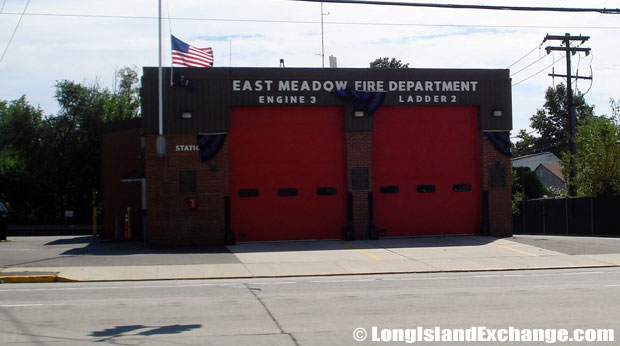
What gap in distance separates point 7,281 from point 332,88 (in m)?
12.1

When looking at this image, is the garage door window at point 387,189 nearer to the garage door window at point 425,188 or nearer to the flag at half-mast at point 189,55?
the garage door window at point 425,188

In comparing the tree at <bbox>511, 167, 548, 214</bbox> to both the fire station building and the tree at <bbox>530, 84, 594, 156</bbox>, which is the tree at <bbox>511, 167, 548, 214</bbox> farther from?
the tree at <bbox>530, 84, 594, 156</bbox>

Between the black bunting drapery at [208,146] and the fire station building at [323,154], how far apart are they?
36 mm

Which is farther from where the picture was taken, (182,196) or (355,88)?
(355,88)

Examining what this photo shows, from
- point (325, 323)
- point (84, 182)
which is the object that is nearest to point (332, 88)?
point (325, 323)

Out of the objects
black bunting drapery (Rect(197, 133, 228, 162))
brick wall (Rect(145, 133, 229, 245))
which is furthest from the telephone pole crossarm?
black bunting drapery (Rect(197, 133, 228, 162))

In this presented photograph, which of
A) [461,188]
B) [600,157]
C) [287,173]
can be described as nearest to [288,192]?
[287,173]

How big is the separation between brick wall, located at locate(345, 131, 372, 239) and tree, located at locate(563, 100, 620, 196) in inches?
517

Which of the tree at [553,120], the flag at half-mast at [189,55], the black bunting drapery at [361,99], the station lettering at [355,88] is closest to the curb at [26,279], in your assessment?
the flag at half-mast at [189,55]

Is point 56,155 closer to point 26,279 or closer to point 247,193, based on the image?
point 247,193

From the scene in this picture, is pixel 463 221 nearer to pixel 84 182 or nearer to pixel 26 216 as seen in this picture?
pixel 84 182

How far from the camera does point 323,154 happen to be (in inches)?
920

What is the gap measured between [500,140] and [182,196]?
11097 mm

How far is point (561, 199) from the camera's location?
112ft
